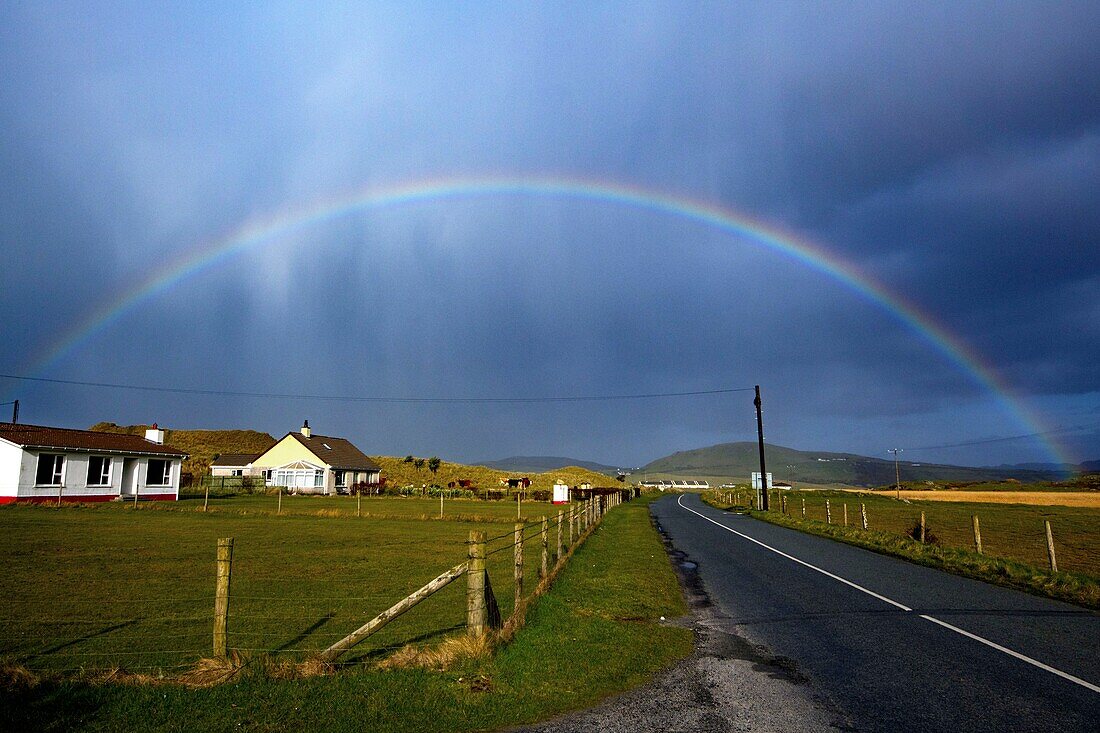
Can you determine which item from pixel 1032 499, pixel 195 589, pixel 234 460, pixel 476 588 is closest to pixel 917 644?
pixel 476 588

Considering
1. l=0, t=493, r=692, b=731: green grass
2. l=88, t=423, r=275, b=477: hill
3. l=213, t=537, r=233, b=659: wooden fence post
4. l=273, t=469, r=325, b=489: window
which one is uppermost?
l=88, t=423, r=275, b=477: hill

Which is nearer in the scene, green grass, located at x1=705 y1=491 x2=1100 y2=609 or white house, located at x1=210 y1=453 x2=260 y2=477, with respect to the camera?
green grass, located at x1=705 y1=491 x2=1100 y2=609

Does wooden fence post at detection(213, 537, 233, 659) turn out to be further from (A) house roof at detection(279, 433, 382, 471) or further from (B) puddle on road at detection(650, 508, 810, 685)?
(A) house roof at detection(279, 433, 382, 471)

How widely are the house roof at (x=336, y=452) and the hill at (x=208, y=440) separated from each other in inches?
1402

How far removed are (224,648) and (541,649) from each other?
4.09 metres

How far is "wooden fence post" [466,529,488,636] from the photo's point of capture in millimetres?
9266

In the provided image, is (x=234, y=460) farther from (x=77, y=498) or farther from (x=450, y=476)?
(x=77, y=498)

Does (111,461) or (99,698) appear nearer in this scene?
(99,698)

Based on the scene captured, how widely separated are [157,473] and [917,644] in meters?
58.1

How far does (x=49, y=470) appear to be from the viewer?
45281mm

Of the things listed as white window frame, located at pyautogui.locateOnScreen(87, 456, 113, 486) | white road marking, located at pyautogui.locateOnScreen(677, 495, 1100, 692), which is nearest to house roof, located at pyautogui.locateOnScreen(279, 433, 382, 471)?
white window frame, located at pyautogui.locateOnScreen(87, 456, 113, 486)

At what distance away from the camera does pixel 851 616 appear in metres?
12.3

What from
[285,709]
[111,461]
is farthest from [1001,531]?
[111,461]

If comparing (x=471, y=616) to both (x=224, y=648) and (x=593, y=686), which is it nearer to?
(x=593, y=686)
